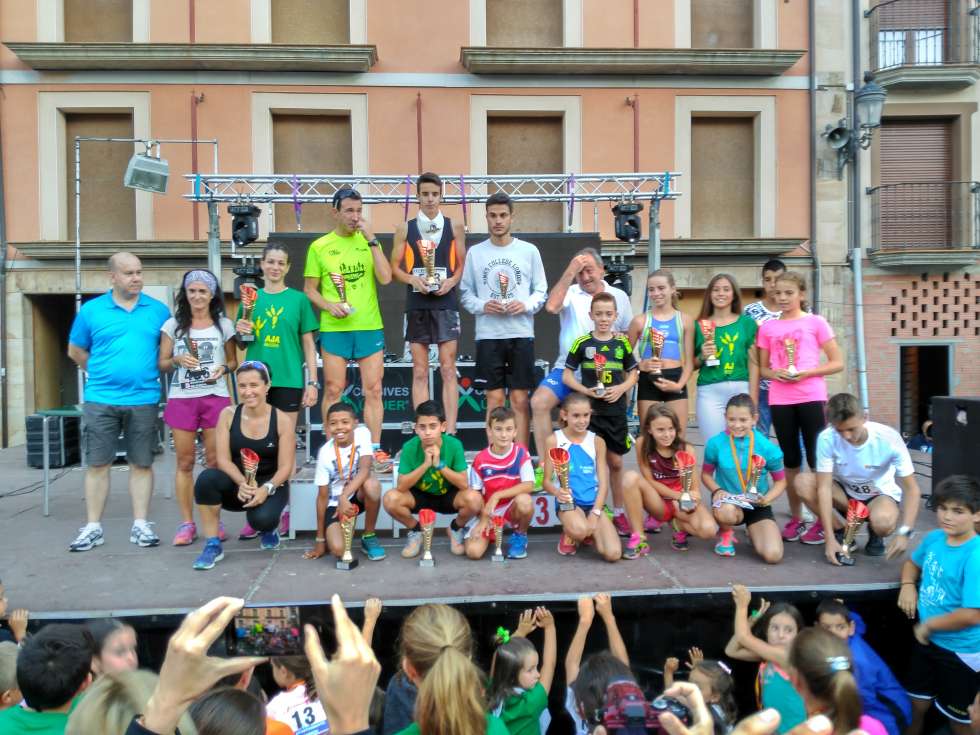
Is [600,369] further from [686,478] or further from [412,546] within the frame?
[412,546]

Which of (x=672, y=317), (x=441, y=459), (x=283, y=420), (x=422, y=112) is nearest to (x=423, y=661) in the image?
(x=441, y=459)

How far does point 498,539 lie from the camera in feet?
15.0

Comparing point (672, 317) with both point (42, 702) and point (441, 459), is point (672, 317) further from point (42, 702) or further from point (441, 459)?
point (42, 702)

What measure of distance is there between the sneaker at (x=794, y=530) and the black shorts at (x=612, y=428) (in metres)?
1.17

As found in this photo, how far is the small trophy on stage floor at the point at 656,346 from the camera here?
5043mm

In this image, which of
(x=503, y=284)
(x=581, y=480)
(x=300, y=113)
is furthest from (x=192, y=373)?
(x=300, y=113)

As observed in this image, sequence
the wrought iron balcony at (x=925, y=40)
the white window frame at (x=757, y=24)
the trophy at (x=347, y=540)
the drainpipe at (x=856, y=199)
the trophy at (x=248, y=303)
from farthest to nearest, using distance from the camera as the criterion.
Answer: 1. the wrought iron balcony at (x=925, y=40)
2. the white window frame at (x=757, y=24)
3. the drainpipe at (x=856, y=199)
4. the trophy at (x=248, y=303)
5. the trophy at (x=347, y=540)

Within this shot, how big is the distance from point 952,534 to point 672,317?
210cm

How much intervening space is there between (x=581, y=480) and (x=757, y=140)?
923cm

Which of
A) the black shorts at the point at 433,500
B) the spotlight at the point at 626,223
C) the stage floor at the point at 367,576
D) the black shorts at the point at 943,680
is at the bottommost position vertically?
the black shorts at the point at 943,680

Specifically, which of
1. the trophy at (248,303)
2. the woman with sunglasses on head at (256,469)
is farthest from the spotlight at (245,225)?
the woman with sunglasses on head at (256,469)

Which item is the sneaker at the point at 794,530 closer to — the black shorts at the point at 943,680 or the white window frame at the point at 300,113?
the black shorts at the point at 943,680

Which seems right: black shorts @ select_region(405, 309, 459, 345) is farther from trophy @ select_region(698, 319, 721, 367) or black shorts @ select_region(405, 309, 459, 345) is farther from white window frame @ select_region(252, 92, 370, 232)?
white window frame @ select_region(252, 92, 370, 232)

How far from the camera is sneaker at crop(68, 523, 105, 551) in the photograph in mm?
4785
